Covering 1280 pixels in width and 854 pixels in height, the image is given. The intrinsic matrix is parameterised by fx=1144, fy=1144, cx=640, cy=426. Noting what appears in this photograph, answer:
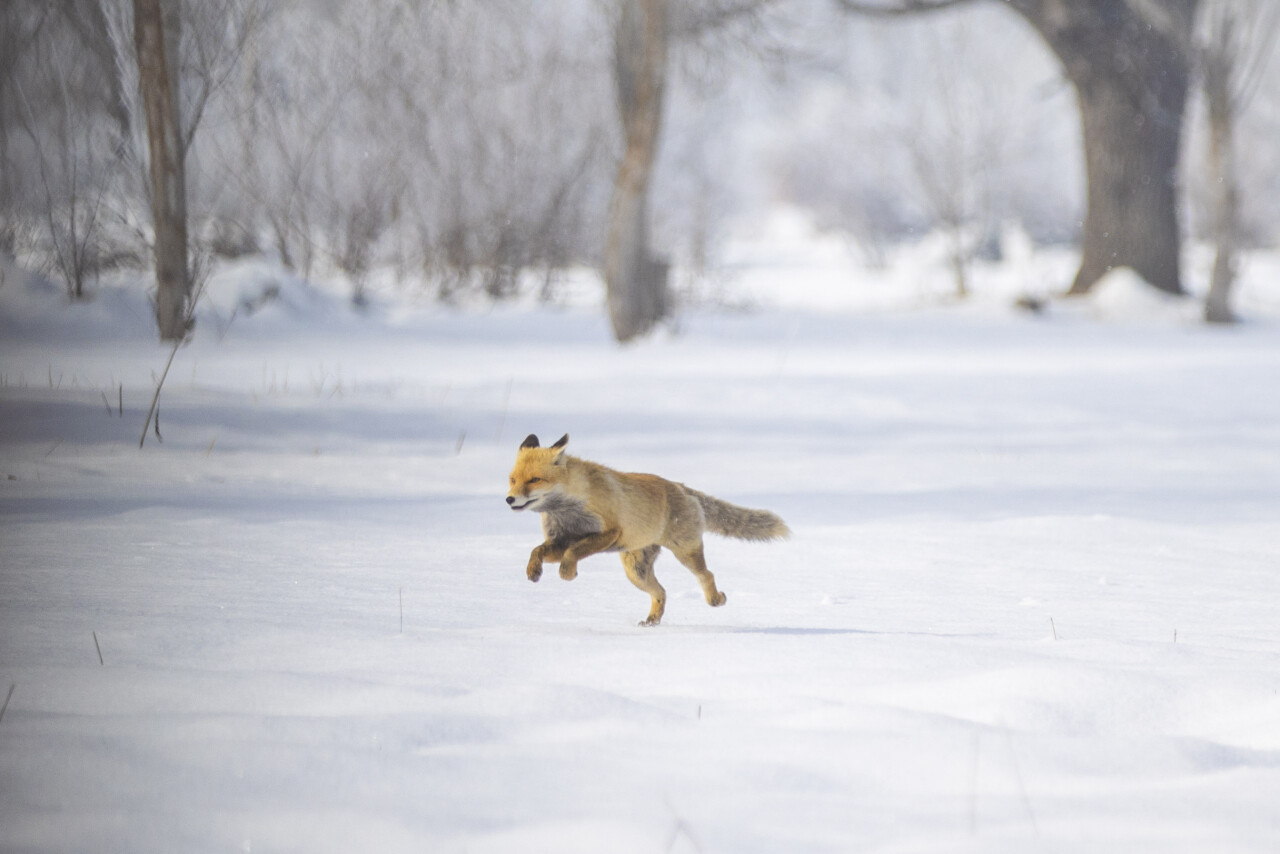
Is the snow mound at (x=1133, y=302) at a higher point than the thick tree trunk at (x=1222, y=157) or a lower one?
lower

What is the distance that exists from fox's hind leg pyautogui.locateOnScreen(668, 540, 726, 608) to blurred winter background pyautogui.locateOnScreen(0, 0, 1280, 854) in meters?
0.11

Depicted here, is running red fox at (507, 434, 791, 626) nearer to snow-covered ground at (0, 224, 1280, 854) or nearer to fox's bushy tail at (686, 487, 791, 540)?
fox's bushy tail at (686, 487, 791, 540)

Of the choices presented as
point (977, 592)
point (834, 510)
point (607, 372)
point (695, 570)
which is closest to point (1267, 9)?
point (607, 372)

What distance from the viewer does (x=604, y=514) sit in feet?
8.36

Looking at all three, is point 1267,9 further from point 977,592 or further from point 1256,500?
point 977,592

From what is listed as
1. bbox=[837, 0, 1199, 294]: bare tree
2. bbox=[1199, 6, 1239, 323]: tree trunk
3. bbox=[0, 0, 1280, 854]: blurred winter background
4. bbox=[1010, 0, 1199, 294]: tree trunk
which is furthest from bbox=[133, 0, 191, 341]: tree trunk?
bbox=[1010, 0, 1199, 294]: tree trunk

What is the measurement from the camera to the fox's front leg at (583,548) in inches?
96.9

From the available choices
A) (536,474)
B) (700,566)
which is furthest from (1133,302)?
(536,474)

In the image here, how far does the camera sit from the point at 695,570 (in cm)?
288

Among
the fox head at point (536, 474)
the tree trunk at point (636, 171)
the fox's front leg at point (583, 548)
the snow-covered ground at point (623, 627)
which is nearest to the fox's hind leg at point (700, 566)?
the snow-covered ground at point (623, 627)

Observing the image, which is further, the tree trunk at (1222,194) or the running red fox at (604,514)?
the tree trunk at (1222,194)

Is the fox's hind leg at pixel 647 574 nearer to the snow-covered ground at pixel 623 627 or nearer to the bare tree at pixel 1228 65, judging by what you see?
the snow-covered ground at pixel 623 627

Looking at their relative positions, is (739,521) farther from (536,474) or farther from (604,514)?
(536,474)

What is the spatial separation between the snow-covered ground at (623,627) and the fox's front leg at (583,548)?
21cm
